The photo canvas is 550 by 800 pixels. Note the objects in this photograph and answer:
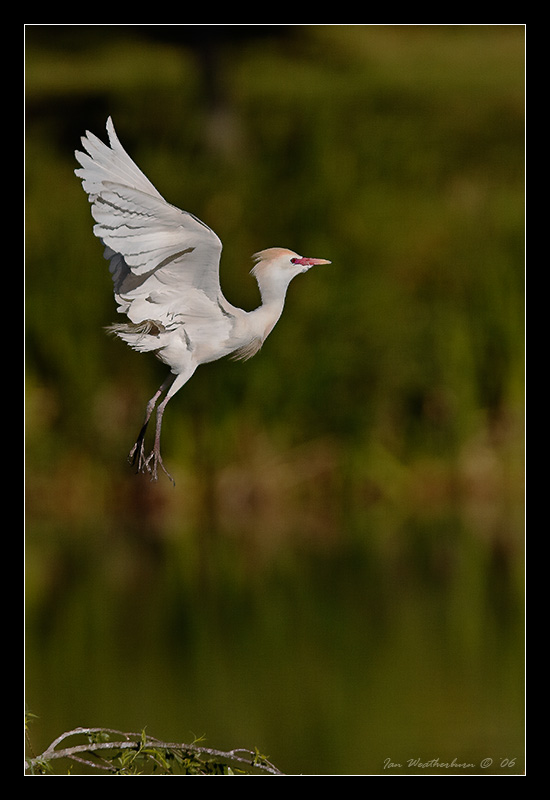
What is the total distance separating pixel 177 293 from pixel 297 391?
3215 millimetres

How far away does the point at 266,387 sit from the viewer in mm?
5309

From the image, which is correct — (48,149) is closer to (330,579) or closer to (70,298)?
(70,298)

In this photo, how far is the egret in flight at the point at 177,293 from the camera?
207 centimetres

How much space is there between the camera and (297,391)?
5.39m

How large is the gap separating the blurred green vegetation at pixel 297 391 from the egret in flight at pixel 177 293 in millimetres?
1998

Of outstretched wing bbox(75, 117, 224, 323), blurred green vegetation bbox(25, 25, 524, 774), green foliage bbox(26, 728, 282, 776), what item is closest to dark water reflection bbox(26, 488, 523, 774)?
blurred green vegetation bbox(25, 25, 524, 774)

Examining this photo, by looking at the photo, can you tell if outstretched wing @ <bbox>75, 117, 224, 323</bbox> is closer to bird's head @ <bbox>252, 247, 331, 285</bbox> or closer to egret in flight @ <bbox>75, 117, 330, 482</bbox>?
egret in flight @ <bbox>75, 117, 330, 482</bbox>

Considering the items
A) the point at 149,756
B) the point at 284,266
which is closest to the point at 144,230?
the point at 284,266

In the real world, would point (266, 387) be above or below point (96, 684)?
above

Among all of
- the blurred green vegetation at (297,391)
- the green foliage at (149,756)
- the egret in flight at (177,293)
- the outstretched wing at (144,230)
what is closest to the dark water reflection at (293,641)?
the blurred green vegetation at (297,391)

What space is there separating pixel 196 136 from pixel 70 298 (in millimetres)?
1280

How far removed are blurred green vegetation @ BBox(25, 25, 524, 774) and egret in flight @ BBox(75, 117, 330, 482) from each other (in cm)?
200

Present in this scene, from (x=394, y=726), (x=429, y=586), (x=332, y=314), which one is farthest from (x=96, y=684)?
(x=332, y=314)

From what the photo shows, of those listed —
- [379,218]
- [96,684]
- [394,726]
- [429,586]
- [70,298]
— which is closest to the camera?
[394,726]
